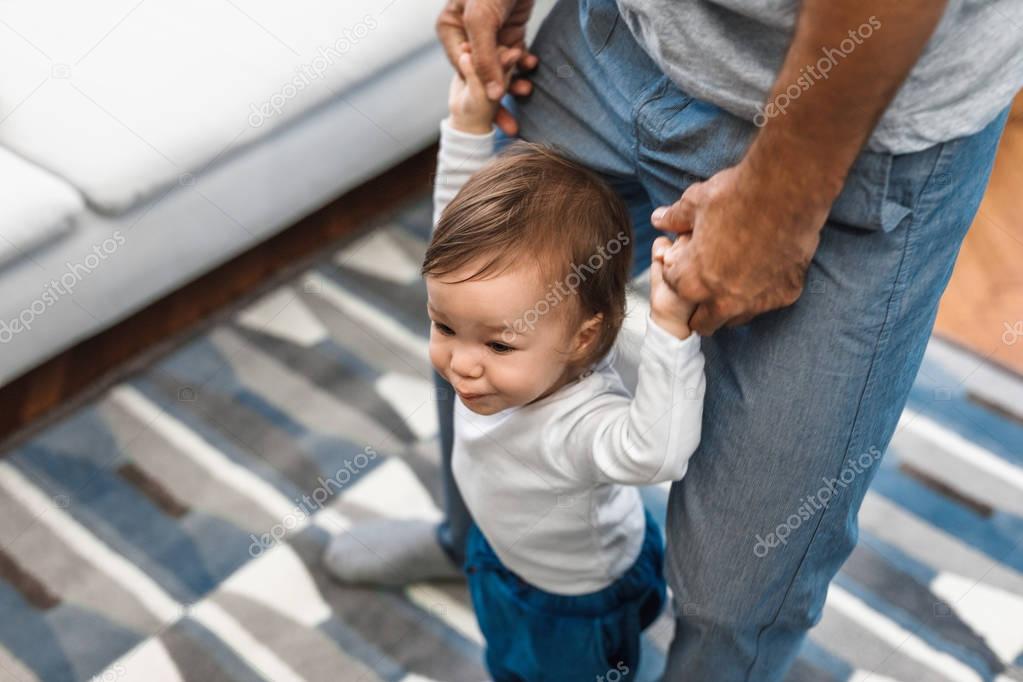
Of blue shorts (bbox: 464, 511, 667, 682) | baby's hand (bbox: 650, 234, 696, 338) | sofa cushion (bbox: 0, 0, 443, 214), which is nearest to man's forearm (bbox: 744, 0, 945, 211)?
baby's hand (bbox: 650, 234, 696, 338)

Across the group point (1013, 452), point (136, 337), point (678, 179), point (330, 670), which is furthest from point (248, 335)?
point (1013, 452)

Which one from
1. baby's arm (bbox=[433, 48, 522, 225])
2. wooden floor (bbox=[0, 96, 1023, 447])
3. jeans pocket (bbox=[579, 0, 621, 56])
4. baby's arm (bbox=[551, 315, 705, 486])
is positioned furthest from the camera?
wooden floor (bbox=[0, 96, 1023, 447])

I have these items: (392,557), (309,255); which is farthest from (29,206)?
(392,557)

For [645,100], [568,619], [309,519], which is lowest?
[309,519]

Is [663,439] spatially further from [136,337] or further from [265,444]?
[136,337]

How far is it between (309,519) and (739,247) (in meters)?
0.92

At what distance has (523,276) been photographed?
0.91m

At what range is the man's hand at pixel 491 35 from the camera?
1077 mm

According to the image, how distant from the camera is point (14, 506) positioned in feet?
5.19

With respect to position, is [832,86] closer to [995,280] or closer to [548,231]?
[548,231]

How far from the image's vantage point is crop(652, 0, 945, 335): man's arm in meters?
0.70

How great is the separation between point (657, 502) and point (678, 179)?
28.5 inches

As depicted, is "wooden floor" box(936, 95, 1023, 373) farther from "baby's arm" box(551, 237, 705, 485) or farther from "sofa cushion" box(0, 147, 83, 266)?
"sofa cushion" box(0, 147, 83, 266)

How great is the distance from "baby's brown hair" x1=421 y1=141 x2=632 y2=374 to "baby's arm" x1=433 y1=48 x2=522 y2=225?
5.3 inches
